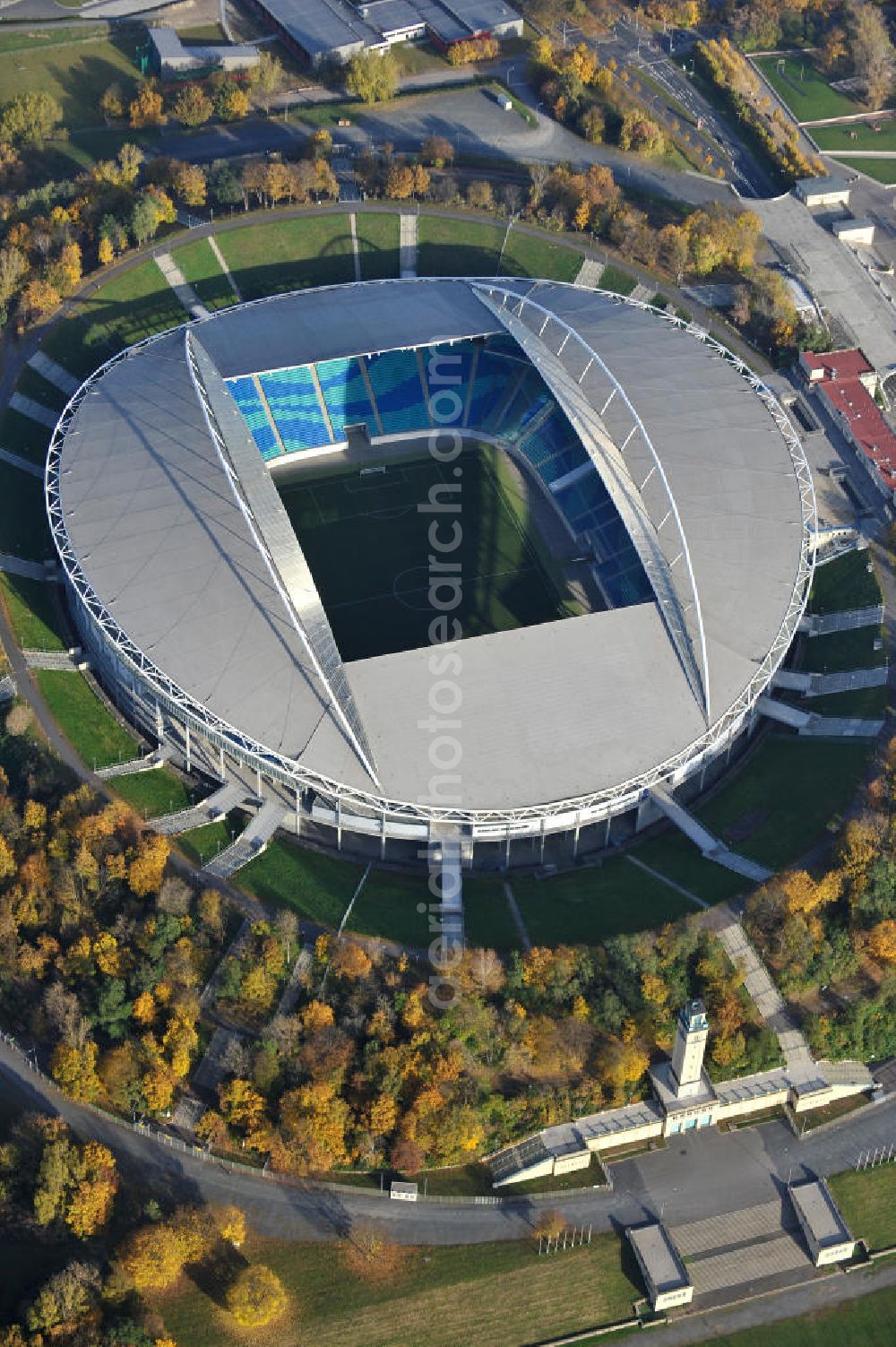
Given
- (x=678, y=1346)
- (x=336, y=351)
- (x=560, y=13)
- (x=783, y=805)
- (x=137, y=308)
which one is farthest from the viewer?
(x=560, y=13)

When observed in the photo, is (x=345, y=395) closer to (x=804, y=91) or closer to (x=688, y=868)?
(x=688, y=868)

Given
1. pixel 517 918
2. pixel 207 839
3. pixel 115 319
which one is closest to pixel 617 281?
pixel 115 319

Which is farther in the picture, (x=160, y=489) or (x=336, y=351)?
(x=336, y=351)

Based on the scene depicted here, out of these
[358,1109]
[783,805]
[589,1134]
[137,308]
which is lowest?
[589,1134]

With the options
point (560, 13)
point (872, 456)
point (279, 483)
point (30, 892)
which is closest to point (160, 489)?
point (279, 483)

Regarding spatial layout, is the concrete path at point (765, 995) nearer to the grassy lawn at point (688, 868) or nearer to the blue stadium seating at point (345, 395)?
the grassy lawn at point (688, 868)

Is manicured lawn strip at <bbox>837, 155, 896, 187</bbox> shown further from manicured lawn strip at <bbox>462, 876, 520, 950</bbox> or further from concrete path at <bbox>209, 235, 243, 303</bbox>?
manicured lawn strip at <bbox>462, 876, 520, 950</bbox>

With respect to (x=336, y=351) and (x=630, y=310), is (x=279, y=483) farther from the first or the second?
(x=630, y=310)
